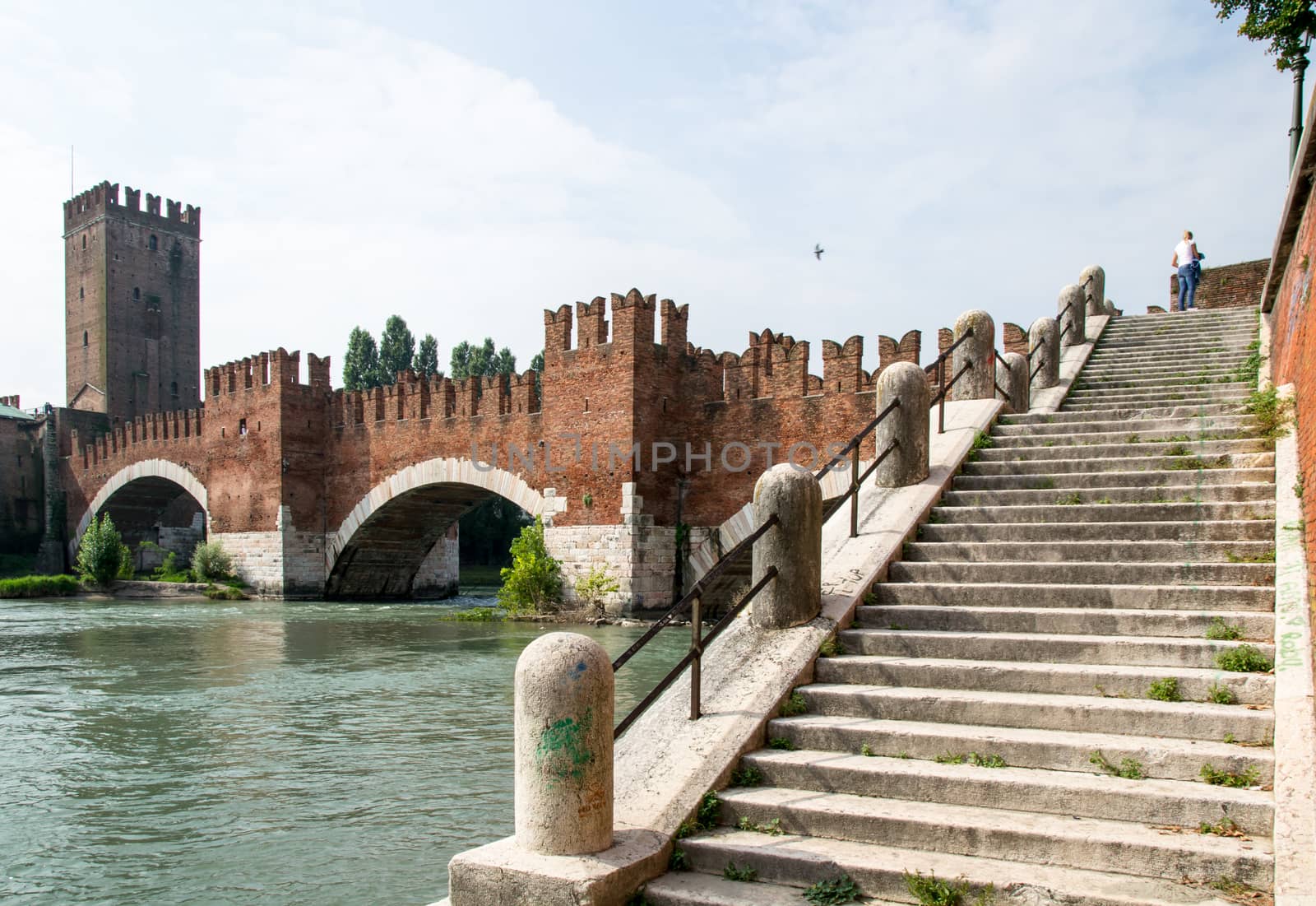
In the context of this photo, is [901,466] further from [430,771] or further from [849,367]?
[849,367]

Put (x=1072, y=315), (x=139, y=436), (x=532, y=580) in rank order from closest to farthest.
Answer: (x=1072, y=315), (x=532, y=580), (x=139, y=436)

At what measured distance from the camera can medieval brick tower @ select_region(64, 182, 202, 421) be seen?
42.8m

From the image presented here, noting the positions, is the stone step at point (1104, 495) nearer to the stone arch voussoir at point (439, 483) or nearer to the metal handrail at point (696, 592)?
the metal handrail at point (696, 592)

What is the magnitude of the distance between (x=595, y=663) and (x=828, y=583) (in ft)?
6.82

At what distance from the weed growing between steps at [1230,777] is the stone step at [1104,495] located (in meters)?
2.44

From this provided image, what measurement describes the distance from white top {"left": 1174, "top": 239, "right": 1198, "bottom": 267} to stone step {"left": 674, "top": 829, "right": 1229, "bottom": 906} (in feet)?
49.7

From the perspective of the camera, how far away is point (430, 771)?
7047 mm

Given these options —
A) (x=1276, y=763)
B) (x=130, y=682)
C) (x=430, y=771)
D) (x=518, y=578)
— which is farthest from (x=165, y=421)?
(x=1276, y=763)

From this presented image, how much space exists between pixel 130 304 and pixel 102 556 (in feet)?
61.8

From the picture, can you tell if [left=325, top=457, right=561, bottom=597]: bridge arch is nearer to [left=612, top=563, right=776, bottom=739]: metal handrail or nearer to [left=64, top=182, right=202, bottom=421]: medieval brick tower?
[left=612, top=563, right=776, bottom=739]: metal handrail

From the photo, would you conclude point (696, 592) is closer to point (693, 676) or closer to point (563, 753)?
point (693, 676)

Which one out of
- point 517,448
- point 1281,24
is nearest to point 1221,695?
point 1281,24

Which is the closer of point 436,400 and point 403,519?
point 436,400

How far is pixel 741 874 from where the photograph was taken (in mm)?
3473
